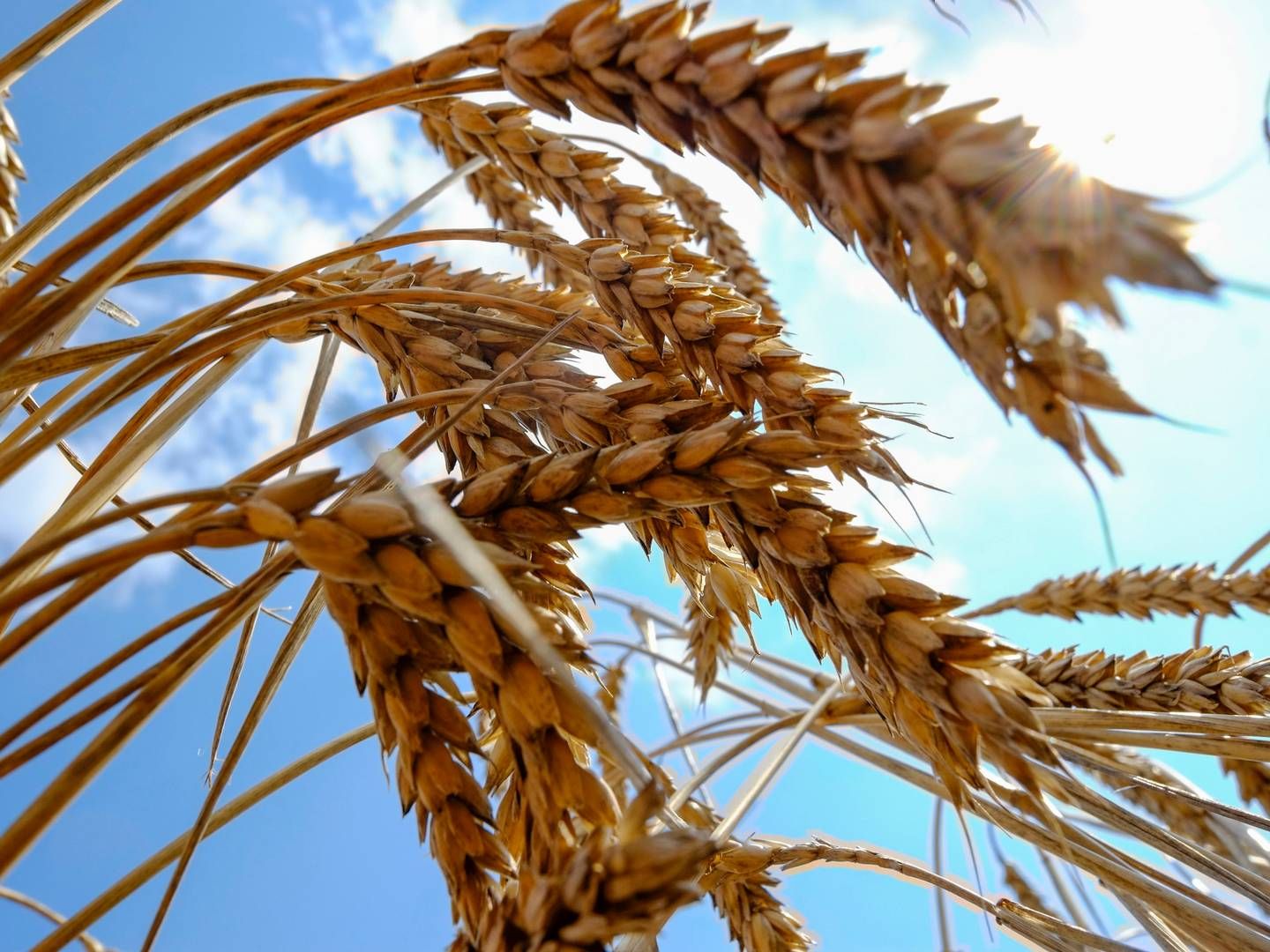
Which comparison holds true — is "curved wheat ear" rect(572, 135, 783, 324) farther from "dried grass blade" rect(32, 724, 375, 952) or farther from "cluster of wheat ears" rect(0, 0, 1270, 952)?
"dried grass blade" rect(32, 724, 375, 952)

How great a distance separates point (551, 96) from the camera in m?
0.67

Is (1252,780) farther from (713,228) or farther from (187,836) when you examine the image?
(187,836)

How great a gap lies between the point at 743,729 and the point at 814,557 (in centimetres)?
130

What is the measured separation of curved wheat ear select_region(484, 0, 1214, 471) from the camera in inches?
14.8

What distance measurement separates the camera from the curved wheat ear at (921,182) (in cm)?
37

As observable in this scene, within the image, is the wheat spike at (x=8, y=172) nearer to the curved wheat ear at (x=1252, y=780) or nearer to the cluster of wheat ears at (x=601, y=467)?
the cluster of wheat ears at (x=601, y=467)

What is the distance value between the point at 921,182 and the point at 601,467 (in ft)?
0.99

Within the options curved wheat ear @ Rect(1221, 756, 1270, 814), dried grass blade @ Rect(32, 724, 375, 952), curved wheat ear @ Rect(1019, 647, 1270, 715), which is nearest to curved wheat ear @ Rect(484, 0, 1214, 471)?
dried grass blade @ Rect(32, 724, 375, 952)

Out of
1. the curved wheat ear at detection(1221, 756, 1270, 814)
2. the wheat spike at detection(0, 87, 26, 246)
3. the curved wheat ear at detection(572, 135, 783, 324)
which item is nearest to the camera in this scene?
the wheat spike at detection(0, 87, 26, 246)

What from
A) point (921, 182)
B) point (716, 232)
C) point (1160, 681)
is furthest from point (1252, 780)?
point (921, 182)

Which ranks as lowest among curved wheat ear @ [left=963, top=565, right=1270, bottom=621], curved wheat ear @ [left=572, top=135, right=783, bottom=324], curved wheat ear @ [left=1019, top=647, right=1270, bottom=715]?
curved wheat ear @ [left=1019, top=647, right=1270, bottom=715]

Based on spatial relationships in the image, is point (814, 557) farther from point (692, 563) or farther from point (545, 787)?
point (545, 787)

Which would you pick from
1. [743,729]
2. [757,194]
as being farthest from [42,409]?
[743,729]

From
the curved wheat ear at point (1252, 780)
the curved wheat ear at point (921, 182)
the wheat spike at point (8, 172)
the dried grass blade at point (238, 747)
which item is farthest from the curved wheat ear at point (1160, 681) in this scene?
the wheat spike at point (8, 172)
